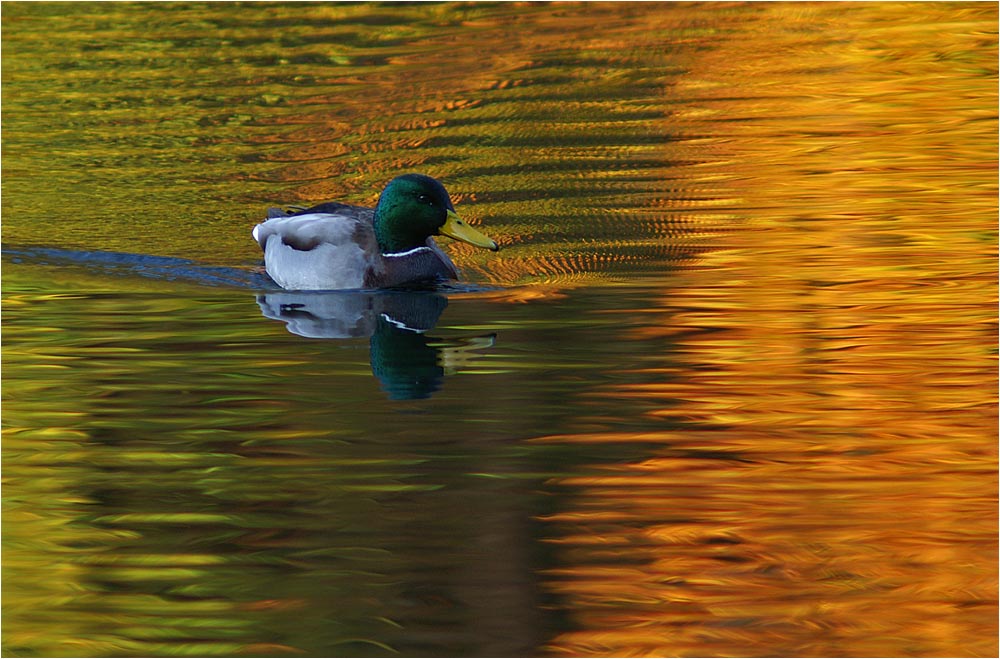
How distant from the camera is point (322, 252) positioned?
11.8 metres

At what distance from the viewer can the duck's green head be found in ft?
38.7

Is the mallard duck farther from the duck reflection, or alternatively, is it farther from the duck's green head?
the duck reflection

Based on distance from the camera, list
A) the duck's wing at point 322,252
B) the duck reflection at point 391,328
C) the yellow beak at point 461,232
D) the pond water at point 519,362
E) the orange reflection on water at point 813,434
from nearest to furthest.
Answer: the orange reflection on water at point 813,434 → the pond water at point 519,362 → the duck reflection at point 391,328 → the yellow beak at point 461,232 → the duck's wing at point 322,252

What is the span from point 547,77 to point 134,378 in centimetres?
993

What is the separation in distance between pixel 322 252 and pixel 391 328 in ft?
4.87

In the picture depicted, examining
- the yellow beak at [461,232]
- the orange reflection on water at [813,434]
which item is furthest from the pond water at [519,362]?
the yellow beak at [461,232]

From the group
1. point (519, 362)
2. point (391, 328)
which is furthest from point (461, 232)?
point (519, 362)

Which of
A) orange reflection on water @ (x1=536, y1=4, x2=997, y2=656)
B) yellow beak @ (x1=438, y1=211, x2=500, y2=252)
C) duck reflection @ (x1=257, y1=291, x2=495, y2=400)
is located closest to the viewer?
orange reflection on water @ (x1=536, y1=4, x2=997, y2=656)

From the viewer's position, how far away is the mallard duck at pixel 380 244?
11781mm

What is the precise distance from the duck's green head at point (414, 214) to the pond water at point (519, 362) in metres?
0.45

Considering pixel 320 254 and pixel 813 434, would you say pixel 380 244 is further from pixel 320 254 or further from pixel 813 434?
pixel 813 434

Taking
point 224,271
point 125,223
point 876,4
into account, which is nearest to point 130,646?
point 224,271

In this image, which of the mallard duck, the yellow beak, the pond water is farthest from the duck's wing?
the yellow beak

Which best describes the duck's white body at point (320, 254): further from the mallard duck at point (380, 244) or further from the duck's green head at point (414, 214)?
the duck's green head at point (414, 214)
